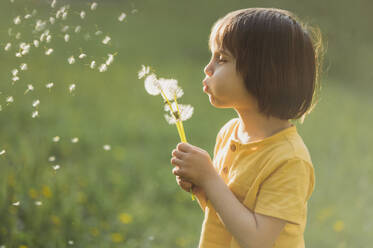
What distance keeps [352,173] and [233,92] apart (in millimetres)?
3510

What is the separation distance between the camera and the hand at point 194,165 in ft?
5.22

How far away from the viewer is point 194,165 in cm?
160

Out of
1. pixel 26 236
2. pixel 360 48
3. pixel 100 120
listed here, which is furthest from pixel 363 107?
pixel 26 236

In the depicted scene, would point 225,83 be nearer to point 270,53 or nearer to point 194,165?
point 270,53

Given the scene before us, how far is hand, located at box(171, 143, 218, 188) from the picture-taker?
1591 mm

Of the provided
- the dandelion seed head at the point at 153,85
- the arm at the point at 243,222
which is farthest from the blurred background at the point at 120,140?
the arm at the point at 243,222

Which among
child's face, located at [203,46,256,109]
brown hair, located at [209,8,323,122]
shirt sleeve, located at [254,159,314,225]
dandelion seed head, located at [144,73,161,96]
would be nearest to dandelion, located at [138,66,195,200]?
dandelion seed head, located at [144,73,161,96]

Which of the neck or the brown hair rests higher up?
the brown hair

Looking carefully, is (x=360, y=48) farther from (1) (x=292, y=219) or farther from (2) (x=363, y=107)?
(1) (x=292, y=219)

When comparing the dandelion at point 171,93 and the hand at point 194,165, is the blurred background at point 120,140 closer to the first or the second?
the dandelion at point 171,93

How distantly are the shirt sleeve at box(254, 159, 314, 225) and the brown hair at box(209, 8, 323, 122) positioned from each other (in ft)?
0.74

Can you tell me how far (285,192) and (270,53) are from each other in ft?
1.51

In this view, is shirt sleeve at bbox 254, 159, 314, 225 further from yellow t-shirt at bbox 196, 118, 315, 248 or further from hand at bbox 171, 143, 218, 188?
hand at bbox 171, 143, 218, 188

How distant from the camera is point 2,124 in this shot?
4.21 m
